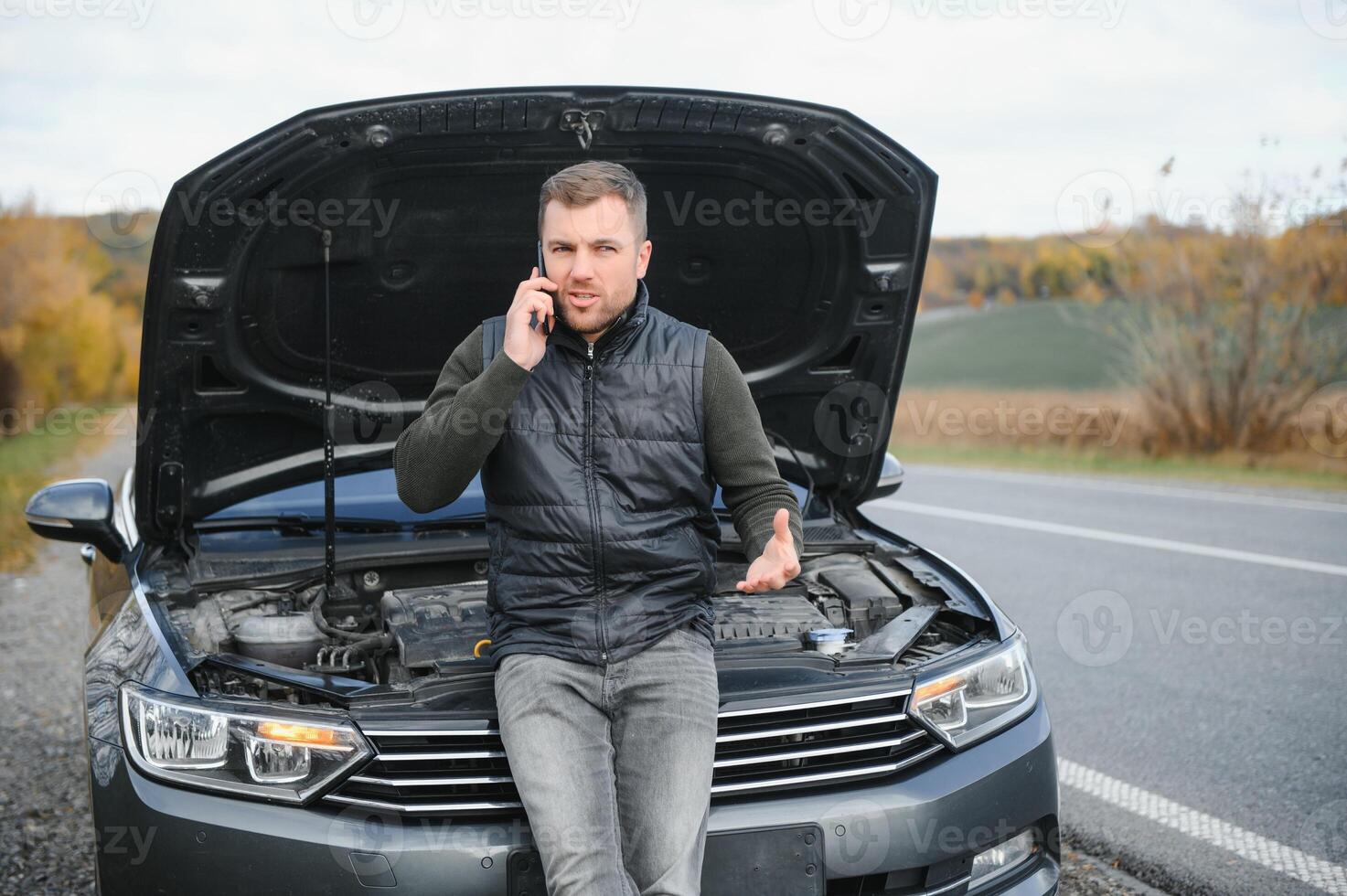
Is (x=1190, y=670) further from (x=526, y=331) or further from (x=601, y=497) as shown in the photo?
(x=526, y=331)

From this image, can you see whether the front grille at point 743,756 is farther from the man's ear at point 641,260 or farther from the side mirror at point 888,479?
the side mirror at point 888,479

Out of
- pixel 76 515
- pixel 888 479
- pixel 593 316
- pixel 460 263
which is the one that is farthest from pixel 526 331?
pixel 888 479

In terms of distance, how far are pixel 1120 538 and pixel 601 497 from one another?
23.5ft

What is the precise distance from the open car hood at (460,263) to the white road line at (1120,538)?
5.06 meters

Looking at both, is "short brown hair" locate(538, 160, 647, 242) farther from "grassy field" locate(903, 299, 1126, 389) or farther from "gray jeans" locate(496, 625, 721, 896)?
"grassy field" locate(903, 299, 1126, 389)

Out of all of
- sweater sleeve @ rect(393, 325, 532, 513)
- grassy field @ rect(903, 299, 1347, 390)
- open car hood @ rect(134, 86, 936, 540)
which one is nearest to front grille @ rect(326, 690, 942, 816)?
sweater sleeve @ rect(393, 325, 532, 513)

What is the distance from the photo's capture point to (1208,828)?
355 cm

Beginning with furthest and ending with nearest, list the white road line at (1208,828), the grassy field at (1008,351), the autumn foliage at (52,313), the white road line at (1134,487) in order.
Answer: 1. the grassy field at (1008,351)
2. the autumn foliage at (52,313)
3. the white road line at (1134,487)
4. the white road line at (1208,828)

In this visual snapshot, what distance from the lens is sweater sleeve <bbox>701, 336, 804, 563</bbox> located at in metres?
2.58

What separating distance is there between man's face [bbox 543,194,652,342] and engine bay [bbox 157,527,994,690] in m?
0.83

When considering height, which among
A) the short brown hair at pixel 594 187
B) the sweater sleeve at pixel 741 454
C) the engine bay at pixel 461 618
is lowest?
the engine bay at pixel 461 618

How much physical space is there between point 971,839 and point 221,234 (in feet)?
7.51

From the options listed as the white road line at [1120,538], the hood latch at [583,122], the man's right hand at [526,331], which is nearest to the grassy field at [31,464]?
the hood latch at [583,122]

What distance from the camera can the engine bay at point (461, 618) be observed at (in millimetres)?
2686
